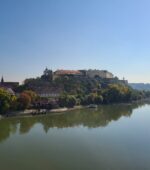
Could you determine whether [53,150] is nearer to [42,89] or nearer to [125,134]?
[125,134]

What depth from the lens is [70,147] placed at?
18250mm

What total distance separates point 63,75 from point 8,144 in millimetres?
49138

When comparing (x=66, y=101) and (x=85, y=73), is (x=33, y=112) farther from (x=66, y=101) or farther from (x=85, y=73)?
(x=85, y=73)

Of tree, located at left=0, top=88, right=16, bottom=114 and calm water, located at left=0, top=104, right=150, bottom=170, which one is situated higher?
tree, located at left=0, top=88, right=16, bottom=114

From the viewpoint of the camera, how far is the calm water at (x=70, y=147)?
1438 centimetres

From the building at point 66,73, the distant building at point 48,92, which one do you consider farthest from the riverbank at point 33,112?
the building at point 66,73

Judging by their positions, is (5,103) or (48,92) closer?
(5,103)

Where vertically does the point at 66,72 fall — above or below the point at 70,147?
above

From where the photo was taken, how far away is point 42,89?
49.4 meters

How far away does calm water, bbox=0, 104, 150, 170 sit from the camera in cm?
1438

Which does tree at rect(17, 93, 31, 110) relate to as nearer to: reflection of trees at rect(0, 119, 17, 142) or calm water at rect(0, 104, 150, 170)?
reflection of trees at rect(0, 119, 17, 142)

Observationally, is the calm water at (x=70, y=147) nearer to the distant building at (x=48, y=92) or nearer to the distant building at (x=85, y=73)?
the distant building at (x=48, y=92)

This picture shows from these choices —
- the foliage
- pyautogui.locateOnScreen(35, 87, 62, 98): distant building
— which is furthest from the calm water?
pyautogui.locateOnScreen(35, 87, 62, 98): distant building

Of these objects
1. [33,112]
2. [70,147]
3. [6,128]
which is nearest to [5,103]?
[33,112]
